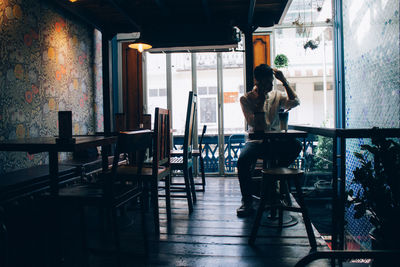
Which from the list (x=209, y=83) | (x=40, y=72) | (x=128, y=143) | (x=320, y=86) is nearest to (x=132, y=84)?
(x=209, y=83)

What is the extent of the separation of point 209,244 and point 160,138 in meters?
0.84

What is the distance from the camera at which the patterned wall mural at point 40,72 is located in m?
3.14

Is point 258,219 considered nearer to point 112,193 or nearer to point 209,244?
point 209,244

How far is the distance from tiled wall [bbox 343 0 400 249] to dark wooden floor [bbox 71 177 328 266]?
1684 mm

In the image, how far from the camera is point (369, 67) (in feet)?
12.6

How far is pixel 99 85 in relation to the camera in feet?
17.2

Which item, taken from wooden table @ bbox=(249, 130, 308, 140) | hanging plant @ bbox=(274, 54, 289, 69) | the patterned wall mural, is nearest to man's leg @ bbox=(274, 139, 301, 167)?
wooden table @ bbox=(249, 130, 308, 140)

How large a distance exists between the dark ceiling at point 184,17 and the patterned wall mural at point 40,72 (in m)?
0.42

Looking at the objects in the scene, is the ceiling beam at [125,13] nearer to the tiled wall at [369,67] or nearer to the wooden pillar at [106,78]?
the wooden pillar at [106,78]

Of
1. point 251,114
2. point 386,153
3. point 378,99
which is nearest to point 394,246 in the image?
point 386,153

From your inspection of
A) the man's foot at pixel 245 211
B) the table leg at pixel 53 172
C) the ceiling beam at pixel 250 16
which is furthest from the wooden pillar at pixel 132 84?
the table leg at pixel 53 172

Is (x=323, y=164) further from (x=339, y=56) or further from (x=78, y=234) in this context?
(x=78, y=234)

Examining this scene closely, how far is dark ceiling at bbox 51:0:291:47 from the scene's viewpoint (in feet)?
13.9

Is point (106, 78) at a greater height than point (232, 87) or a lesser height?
greater
